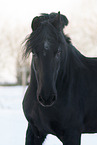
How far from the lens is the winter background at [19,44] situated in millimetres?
5310

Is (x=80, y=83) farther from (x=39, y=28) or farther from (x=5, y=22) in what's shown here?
(x=5, y=22)

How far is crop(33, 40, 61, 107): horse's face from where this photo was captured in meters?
1.99

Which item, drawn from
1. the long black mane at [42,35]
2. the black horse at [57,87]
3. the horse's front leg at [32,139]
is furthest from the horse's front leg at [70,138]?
the long black mane at [42,35]

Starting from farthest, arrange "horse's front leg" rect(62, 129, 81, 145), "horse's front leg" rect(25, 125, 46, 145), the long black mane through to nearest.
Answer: "horse's front leg" rect(25, 125, 46, 145) → "horse's front leg" rect(62, 129, 81, 145) → the long black mane

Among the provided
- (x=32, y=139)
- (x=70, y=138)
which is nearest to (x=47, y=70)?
(x=70, y=138)

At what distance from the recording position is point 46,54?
2.04 m

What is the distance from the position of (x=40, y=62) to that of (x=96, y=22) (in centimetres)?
1593

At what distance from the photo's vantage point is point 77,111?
235cm

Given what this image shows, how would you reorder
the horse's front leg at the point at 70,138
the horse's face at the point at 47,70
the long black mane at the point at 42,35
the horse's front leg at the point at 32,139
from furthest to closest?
the horse's front leg at the point at 32,139, the horse's front leg at the point at 70,138, the long black mane at the point at 42,35, the horse's face at the point at 47,70

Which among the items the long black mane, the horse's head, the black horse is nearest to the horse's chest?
the black horse

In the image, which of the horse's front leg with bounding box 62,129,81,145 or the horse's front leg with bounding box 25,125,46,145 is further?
the horse's front leg with bounding box 25,125,46,145

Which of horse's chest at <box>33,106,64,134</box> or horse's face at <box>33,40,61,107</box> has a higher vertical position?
horse's face at <box>33,40,61,107</box>

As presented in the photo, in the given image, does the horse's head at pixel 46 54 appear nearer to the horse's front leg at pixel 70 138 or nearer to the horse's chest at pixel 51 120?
the horse's chest at pixel 51 120

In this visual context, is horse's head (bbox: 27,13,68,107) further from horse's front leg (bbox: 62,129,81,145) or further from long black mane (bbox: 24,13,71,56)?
horse's front leg (bbox: 62,129,81,145)
